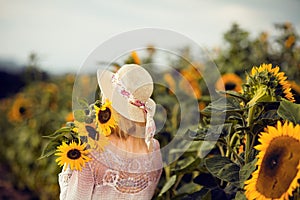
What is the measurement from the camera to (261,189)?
1.20 meters

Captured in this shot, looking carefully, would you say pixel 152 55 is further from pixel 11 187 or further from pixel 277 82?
pixel 277 82

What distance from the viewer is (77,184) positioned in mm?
1395

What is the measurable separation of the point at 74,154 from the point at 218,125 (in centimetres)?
35

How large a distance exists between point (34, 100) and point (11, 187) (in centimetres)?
51

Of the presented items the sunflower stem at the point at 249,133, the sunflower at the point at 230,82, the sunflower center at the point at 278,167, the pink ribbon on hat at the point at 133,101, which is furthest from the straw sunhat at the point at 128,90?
the sunflower at the point at 230,82

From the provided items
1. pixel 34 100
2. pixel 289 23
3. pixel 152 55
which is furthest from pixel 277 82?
pixel 34 100

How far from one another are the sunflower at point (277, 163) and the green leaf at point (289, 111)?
0.18 ft

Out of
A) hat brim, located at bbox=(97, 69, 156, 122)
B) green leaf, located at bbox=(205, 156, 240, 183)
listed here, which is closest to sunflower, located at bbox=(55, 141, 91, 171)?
hat brim, located at bbox=(97, 69, 156, 122)

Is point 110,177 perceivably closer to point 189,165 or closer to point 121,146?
point 121,146

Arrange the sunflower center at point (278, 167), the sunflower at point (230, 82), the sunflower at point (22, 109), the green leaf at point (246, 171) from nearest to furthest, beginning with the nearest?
the sunflower center at point (278, 167) → the green leaf at point (246, 171) → the sunflower at point (230, 82) → the sunflower at point (22, 109)

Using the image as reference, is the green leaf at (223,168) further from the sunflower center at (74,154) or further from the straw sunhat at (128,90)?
the sunflower center at (74,154)

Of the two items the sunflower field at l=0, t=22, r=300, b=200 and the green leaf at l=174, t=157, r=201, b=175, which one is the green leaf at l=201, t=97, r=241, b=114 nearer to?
the sunflower field at l=0, t=22, r=300, b=200

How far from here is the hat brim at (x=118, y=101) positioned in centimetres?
139

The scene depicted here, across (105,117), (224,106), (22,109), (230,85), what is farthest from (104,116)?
(22,109)
